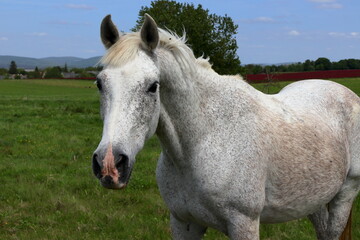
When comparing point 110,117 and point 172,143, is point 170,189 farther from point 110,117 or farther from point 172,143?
point 110,117

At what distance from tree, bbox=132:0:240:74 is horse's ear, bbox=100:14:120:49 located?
77.2ft

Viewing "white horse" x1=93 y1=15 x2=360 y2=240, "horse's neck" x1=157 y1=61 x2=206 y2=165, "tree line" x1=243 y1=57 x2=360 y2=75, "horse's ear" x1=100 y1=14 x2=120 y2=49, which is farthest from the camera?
"tree line" x1=243 y1=57 x2=360 y2=75

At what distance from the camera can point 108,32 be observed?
3053 mm

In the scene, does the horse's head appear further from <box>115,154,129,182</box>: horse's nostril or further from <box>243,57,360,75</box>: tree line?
<box>243,57,360,75</box>: tree line

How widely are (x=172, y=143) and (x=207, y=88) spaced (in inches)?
19.3

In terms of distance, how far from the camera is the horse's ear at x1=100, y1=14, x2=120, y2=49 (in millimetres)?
2996

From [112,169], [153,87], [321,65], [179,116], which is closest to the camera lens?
[112,169]

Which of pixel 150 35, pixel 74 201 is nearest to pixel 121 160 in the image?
pixel 150 35

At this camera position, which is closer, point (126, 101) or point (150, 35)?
point (126, 101)

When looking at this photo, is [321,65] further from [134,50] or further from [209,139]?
[134,50]

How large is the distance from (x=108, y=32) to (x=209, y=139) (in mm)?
1047

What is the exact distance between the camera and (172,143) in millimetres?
3312

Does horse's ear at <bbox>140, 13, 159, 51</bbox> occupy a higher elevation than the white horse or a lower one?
higher

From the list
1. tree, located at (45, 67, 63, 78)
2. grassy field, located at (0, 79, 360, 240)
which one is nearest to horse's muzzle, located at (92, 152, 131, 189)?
grassy field, located at (0, 79, 360, 240)
